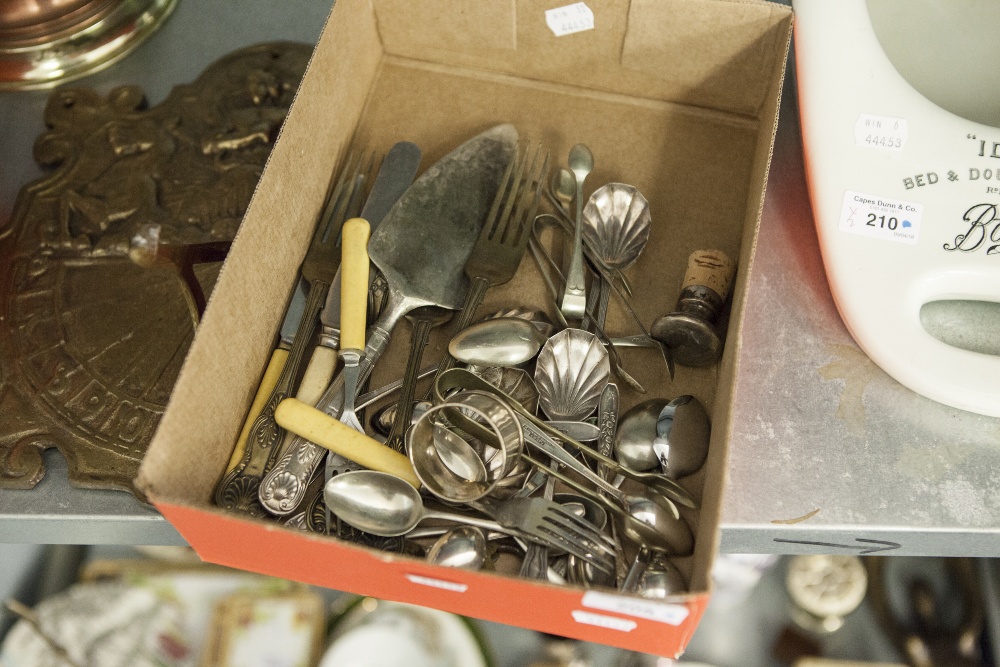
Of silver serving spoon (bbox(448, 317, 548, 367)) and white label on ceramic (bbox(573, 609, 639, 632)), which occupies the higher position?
silver serving spoon (bbox(448, 317, 548, 367))

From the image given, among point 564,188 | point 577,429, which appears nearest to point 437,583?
point 577,429

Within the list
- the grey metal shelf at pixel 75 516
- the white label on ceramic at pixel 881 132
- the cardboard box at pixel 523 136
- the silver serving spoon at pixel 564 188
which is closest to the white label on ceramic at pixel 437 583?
the cardboard box at pixel 523 136

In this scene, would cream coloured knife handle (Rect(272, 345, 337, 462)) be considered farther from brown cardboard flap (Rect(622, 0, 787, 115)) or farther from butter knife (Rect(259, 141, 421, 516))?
brown cardboard flap (Rect(622, 0, 787, 115))

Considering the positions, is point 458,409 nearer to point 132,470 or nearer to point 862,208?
point 132,470

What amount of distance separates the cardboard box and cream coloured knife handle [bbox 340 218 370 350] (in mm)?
46

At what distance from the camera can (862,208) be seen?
65 cm

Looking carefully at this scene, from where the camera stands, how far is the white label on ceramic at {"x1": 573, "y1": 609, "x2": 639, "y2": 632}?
1.51ft

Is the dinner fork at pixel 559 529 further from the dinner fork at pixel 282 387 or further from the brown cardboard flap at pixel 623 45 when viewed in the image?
the brown cardboard flap at pixel 623 45

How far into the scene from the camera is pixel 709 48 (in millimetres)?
700

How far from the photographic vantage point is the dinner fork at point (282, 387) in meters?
0.56

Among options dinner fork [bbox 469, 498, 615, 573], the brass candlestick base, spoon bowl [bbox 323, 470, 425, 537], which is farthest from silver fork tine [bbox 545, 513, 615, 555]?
the brass candlestick base

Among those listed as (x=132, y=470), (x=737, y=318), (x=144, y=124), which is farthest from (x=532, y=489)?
(x=144, y=124)

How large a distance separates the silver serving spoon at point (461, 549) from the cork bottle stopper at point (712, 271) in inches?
11.2

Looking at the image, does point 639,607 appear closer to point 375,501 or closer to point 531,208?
point 375,501
